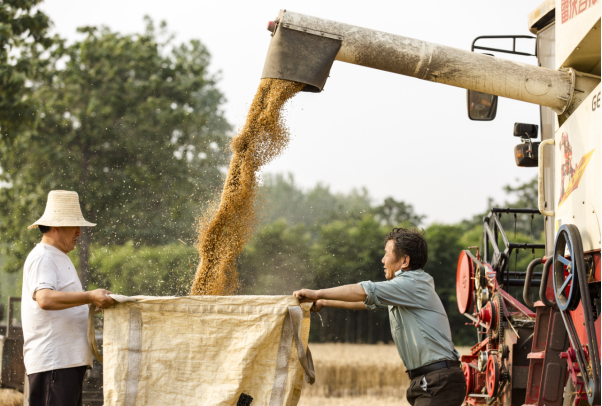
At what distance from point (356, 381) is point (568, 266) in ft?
24.4

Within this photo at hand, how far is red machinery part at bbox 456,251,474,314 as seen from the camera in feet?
18.5

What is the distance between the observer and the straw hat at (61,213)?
3.33m

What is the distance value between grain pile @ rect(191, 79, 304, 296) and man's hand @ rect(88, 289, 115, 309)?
1350mm

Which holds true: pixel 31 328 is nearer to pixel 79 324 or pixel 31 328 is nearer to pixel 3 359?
pixel 79 324

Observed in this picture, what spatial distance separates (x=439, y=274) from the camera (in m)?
18.8

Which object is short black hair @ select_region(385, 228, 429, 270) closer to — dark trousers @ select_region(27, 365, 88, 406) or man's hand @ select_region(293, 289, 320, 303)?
man's hand @ select_region(293, 289, 320, 303)

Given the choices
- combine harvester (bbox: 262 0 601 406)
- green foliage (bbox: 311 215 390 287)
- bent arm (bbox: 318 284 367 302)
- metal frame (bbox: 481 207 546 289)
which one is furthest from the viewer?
green foliage (bbox: 311 215 390 287)

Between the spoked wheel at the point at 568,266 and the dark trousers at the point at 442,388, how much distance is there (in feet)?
2.09

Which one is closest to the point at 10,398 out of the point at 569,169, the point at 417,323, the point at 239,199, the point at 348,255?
the point at 239,199

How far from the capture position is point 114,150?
15336mm

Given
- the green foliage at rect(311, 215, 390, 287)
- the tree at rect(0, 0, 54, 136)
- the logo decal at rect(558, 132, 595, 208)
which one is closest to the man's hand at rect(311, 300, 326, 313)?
the logo decal at rect(558, 132, 595, 208)

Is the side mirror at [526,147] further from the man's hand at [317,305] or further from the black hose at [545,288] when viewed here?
the man's hand at [317,305]

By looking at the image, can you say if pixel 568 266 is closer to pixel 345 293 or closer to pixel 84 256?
pixel 345 293

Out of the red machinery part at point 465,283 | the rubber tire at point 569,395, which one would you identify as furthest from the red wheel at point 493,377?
the rubber tire at point 569,395
